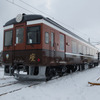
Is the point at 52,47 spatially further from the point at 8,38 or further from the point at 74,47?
the point at 74,47

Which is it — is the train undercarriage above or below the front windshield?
below

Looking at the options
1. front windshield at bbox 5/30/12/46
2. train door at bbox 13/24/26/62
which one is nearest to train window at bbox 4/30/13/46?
front windshield at bbox 5/30/12/46

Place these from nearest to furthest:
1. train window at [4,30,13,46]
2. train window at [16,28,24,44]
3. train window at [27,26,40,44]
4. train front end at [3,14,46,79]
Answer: train front end at [3,14,46,79]
train window at [27,26,40,44]
train window at [16,28,24,44]
train window at [4,30,13,46]

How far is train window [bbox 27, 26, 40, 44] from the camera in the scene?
6796 millimetres

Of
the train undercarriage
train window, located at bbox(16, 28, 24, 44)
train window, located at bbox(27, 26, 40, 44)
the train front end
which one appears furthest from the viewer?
train window, located at bbox(16, 28, 24, 44)

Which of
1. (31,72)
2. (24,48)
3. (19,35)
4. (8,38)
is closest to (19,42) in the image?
(19,35)

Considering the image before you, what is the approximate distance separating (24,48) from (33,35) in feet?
2.61

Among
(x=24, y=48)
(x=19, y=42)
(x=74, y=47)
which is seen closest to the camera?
(x=24, y=48)

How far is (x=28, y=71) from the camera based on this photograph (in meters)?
7.15

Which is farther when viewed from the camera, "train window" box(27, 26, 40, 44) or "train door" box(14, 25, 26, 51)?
"train door" box(14, 25, 26, 51)

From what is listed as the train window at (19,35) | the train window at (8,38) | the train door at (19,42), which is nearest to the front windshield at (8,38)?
the train window at (8,38)

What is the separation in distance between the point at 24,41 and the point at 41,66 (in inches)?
61.1

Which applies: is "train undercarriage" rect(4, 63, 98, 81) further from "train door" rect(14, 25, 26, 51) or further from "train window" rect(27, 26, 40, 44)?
"train window" rect(27, 26, 40, 44)

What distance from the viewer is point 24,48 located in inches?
277
